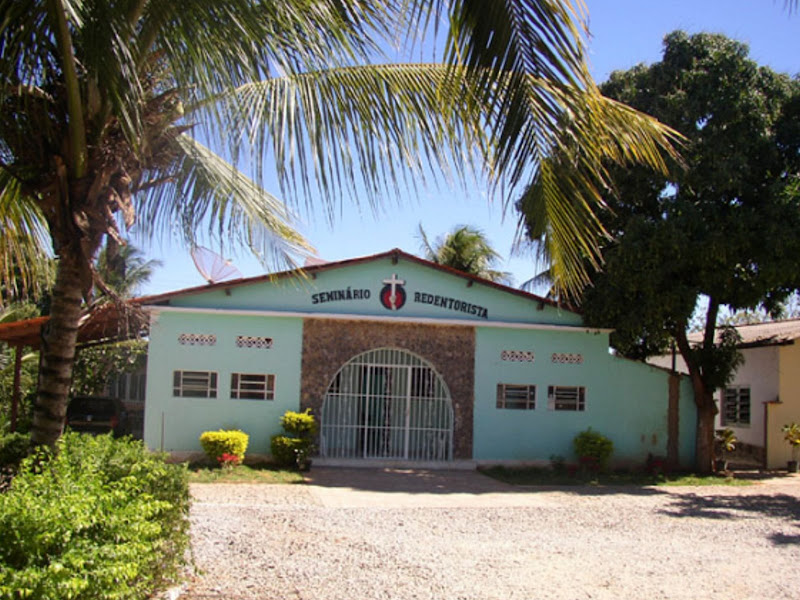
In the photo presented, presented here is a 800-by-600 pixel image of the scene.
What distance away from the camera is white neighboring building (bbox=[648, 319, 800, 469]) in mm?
18938

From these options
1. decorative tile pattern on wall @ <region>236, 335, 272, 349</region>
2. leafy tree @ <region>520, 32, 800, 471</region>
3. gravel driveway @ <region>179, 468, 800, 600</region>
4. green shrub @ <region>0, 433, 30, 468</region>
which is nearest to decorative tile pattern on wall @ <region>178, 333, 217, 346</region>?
decorative tile pattern on wall @ <region>236, 335, 272, 349</region>

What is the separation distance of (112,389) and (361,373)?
12.2 m

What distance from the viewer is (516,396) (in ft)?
54.9

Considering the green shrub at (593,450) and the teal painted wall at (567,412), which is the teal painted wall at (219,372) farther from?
the green shrub at (593,450)

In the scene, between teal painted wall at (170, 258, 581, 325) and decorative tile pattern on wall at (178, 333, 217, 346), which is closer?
decorative tile pattern on wall at (178, 333, 217, 346)

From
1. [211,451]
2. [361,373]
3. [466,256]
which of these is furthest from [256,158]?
[466,256]

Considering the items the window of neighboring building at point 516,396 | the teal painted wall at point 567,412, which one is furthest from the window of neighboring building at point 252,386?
the window of neighboring building at point 516,396

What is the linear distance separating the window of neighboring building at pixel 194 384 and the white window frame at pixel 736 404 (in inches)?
537

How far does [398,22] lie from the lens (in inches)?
162

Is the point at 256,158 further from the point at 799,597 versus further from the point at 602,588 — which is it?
the point at 799,597

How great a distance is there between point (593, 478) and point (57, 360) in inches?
493

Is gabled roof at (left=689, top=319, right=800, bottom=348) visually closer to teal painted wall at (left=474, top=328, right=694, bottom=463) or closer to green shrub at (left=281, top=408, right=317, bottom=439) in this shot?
teal painted wall at (left=474, top=328, right=694, bottom=463)

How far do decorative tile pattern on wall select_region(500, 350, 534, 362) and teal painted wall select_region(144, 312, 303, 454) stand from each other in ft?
15.0

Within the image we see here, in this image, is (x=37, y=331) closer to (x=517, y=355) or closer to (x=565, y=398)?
(x=517, y=355)
